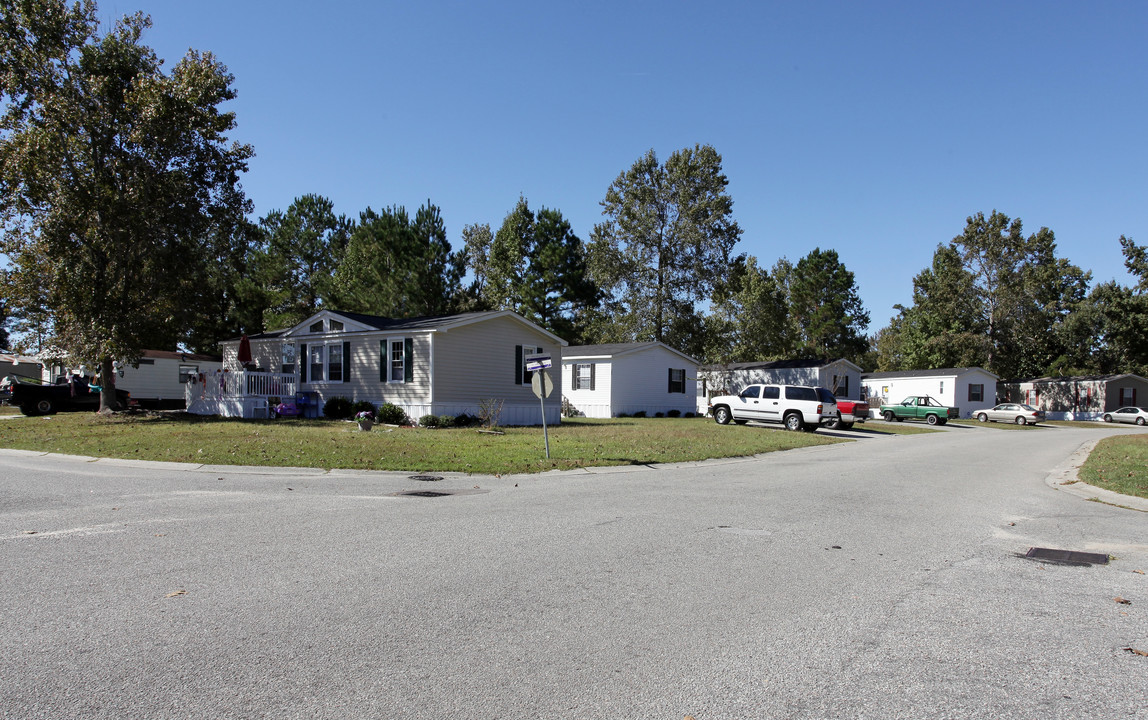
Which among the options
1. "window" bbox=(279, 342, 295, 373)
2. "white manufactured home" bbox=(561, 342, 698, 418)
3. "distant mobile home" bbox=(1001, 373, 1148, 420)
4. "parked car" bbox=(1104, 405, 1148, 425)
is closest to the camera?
"window" bbox=(279, 342, 295, 373)

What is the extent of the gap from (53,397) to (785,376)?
38.1 m

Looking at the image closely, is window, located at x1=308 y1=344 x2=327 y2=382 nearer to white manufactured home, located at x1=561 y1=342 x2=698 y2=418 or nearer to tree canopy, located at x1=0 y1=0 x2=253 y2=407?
tree canopy, located at x1=0 y1=0 x2=253 y2=407

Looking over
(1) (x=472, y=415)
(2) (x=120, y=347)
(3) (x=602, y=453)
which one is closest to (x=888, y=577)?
(3) (x=602, y=453)

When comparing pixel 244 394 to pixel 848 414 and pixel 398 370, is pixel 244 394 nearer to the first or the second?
pixel 398 370

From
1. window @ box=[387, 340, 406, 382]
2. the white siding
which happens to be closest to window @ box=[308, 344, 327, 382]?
window @ box=[387, 340, 406, 382]

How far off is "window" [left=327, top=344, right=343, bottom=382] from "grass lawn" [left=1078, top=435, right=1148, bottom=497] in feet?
77.3

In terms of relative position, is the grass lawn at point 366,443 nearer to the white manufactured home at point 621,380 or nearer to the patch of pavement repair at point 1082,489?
the patch of pavement repair at point 1082,489

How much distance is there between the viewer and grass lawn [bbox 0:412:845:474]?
587 inches

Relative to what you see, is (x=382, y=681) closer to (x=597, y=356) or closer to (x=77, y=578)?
(x=77, y=578)

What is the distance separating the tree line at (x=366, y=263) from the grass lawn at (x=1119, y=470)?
86.1ft

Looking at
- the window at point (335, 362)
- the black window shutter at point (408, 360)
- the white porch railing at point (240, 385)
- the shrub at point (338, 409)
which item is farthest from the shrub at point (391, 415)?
the white porch railing at point (240, 385)

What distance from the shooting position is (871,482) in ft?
43.2

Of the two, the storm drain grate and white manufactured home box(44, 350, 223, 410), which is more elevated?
white manufactured home box(44, 350, 223, 410)

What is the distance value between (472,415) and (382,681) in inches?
893
